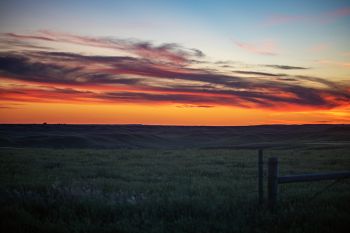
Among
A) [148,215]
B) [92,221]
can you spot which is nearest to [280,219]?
[148,215]

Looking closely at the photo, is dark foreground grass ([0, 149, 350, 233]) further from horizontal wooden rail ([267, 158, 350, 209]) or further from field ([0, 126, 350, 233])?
horizontal wooden rail ([267, 158, 350, 209])

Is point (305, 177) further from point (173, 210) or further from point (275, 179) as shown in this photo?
point (173, 210)

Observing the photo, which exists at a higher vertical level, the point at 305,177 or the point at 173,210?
the point at 305,177

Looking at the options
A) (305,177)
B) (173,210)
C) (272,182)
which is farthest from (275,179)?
(173,210)

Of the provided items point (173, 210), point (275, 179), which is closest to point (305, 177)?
point (275, 179)

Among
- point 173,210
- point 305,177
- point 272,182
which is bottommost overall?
point 173,210

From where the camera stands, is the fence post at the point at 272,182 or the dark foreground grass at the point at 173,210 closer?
the dark foreground grass at the point at 173,210

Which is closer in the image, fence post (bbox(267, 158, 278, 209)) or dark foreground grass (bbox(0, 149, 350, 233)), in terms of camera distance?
dark foreground grass (bbox(0, 149, 350, 233))

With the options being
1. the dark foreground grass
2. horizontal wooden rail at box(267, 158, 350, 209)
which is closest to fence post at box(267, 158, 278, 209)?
horizontal wooden rail at box(267, 158, 350, 209)

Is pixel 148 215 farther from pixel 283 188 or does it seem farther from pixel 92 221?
pixel 283 188

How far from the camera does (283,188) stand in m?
13.1

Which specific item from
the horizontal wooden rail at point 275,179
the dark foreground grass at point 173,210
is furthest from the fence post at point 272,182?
the dark foreground grass at point 173,210

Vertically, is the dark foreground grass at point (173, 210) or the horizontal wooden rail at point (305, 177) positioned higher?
the horizontal wooden rail at point (305, 177)

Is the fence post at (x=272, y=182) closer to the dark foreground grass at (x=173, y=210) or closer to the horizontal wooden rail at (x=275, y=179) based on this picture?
the horizontal wooden rail at (x=275, y=179)
